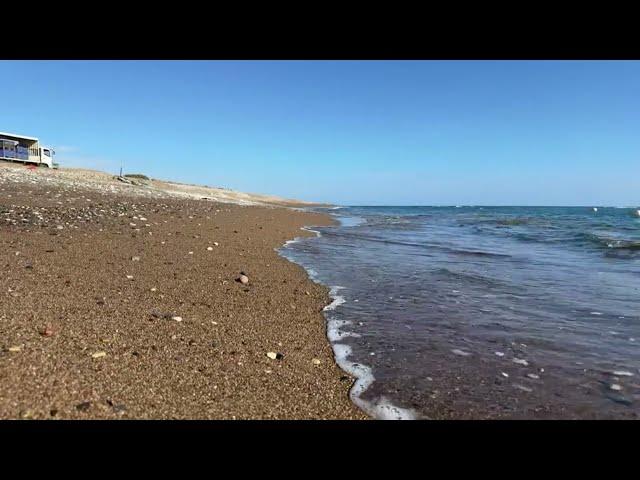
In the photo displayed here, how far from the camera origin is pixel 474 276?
9219 mm

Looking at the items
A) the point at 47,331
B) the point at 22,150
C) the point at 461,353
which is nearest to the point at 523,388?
the point at 461,353

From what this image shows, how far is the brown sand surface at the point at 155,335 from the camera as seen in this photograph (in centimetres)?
305

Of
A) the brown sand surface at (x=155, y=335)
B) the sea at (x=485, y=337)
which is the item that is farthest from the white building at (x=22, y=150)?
the sea at (x=485, y=337)

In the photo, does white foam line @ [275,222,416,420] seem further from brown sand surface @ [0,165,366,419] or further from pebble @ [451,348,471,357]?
pebble @ [451,348,471,357]

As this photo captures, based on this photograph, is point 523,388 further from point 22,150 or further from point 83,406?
point 22,150

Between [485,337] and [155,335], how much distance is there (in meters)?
4.14

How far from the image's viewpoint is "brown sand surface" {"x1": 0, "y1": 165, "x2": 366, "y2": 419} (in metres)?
3.05

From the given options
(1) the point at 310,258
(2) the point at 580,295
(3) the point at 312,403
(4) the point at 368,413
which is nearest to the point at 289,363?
(3) the point at 312,403

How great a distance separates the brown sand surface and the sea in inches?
18.6

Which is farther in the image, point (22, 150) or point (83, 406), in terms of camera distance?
point (22, 150)

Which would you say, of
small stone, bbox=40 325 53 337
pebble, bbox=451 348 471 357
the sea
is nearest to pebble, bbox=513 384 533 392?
the sea

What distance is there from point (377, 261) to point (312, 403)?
7.93 metres

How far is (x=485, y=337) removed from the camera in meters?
5.21
